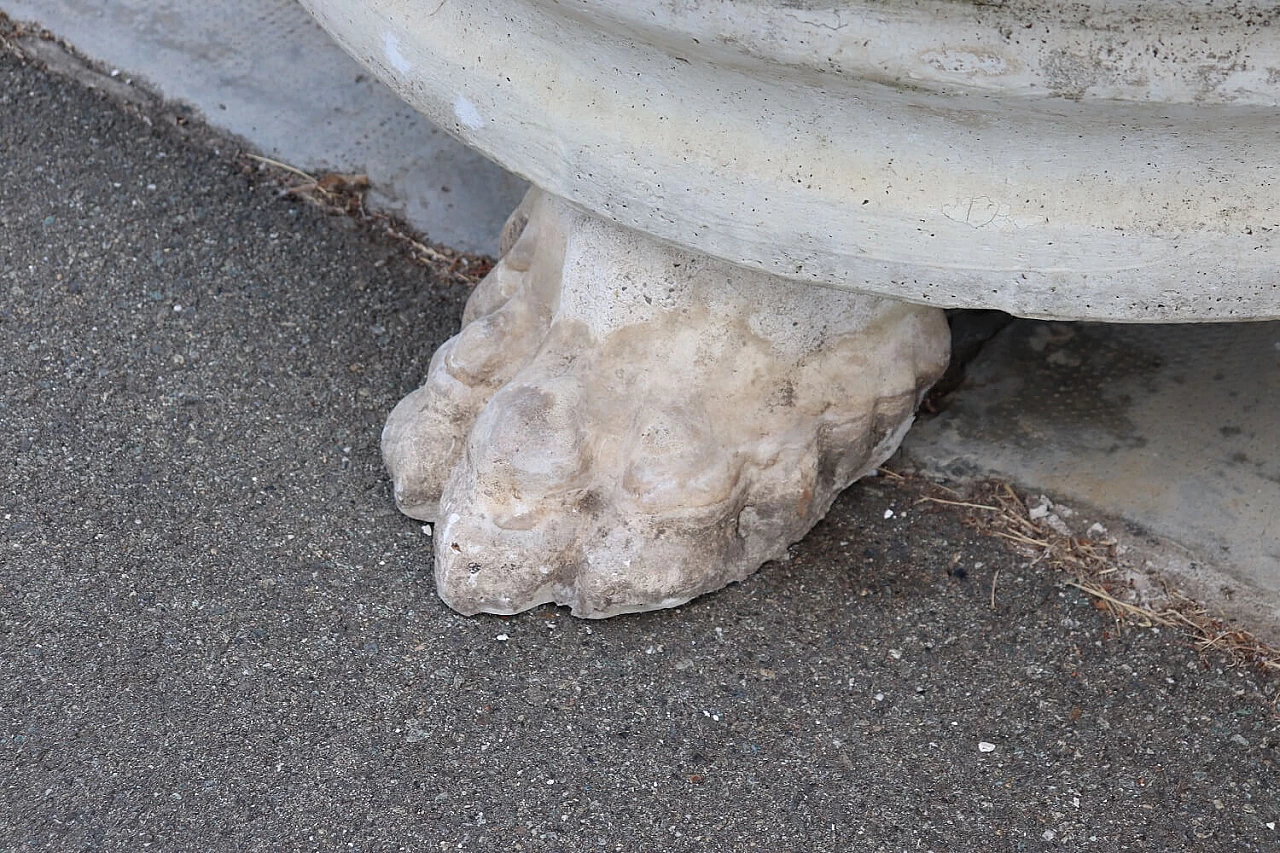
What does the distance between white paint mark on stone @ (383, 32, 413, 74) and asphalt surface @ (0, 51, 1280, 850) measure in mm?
581

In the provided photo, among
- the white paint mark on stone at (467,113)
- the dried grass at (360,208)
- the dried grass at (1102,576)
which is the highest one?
the white paint mark on stone at (467,113)

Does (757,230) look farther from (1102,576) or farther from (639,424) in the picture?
(1102,576)

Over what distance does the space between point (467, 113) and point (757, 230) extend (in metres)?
0.33

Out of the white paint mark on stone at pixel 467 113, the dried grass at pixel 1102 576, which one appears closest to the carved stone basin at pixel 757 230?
the white paint mark on stone at pixel 467 113

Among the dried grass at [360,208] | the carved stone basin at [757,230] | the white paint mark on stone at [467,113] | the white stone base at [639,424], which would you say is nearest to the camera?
the carved stone basin at [757,230]

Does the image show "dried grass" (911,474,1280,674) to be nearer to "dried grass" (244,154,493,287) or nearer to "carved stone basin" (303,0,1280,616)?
"carved stone basin" (303,0,1280,616)

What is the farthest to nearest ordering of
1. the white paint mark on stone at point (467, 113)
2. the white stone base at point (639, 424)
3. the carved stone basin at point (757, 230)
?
the white stone base at point (639, 424)
the white paint mark on stone at point (467, 113)
the carved stone basin at point (757, 230)

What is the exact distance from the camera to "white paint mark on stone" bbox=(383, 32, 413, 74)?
1.45 m

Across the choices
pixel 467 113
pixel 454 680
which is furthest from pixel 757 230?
pixel 454 680

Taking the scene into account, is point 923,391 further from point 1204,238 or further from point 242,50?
point 242,50

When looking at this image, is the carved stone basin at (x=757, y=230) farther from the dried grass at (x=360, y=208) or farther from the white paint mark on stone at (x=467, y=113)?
the dried grass at (x=360, y=208)

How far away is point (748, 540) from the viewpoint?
5.53ft

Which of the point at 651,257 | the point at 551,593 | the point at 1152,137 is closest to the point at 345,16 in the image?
the point at 651,257

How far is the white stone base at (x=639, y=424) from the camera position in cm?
160
